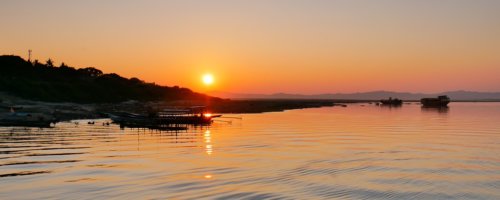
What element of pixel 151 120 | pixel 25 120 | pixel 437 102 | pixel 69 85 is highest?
pixel 69 85

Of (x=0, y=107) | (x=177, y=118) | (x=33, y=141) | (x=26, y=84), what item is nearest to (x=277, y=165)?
(x=33, y=141)

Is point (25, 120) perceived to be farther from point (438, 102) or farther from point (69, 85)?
point (438, 102)

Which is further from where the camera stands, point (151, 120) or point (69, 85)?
point (69, 85)

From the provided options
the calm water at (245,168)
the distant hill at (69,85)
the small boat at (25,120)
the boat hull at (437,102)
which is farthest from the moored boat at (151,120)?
the boat hull at (437,102)

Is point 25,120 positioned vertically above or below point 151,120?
above

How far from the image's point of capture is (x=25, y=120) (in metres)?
55.8

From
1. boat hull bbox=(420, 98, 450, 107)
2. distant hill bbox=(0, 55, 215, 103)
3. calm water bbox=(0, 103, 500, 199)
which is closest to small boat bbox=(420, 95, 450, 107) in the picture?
boat hull bbox=(420, 98, 450, 107)

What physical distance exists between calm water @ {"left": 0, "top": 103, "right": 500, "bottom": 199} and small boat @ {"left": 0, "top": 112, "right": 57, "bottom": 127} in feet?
42.5

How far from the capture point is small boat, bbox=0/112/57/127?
54875mm

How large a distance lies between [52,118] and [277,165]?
43497mm

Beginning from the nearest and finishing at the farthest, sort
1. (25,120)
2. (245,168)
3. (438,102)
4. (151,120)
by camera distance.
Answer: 1. (245,168)
2. (25,120)
3. (151,120)
4. (438,102)

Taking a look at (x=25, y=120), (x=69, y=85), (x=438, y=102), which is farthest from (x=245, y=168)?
(x=438, y=102)

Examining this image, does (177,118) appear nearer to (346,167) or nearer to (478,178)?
(346,167)

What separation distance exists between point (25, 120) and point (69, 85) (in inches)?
2350
